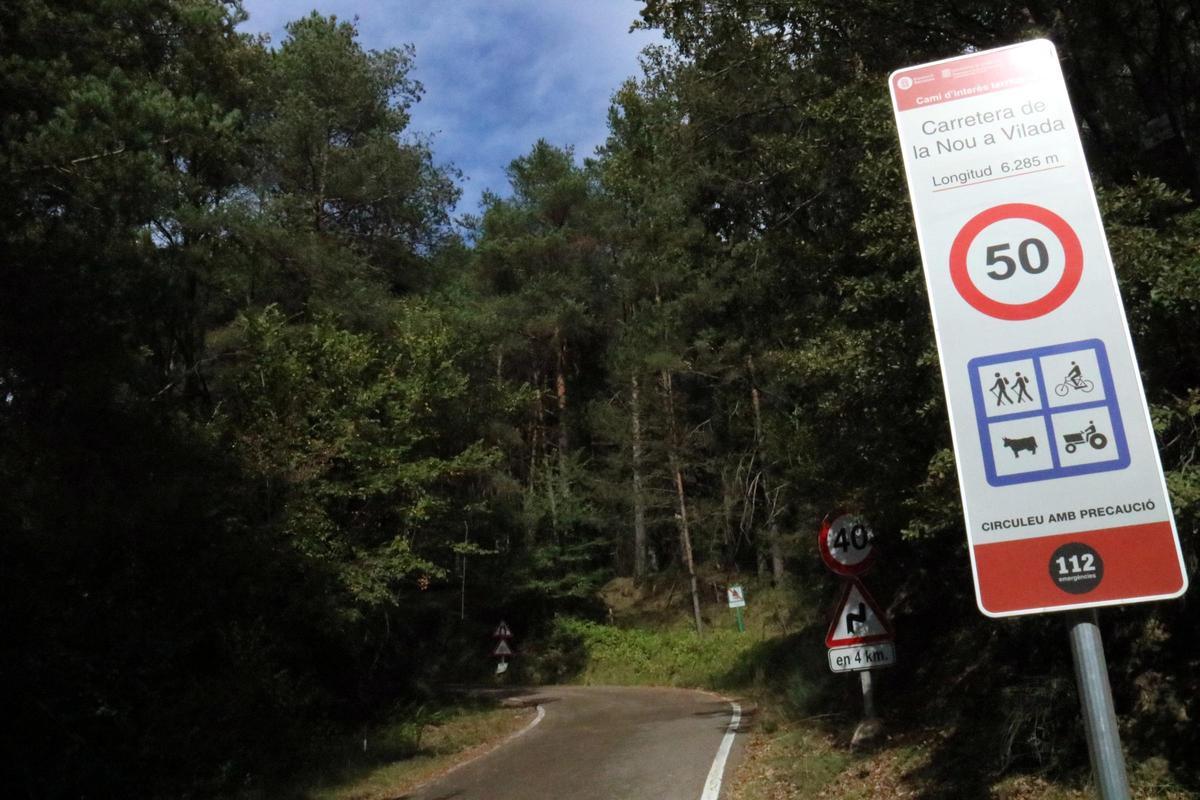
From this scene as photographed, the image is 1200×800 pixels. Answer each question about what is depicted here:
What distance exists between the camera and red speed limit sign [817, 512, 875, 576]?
8.91 m

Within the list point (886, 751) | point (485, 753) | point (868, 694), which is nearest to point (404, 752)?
point (485, 753)

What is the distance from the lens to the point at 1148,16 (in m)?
8.34

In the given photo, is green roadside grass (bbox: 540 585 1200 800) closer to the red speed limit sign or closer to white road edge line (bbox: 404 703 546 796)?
the red speed limit sign

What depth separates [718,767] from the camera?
10.1 metres

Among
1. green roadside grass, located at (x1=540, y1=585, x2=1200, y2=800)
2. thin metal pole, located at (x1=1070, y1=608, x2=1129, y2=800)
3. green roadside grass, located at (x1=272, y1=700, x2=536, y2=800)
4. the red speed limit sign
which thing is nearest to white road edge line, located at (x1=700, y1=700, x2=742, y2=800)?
green roadside grass, located at (x1=540, y1=585, x2=1200, y2=800)

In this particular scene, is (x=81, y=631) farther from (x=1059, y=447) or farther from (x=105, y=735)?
(x=1059, y=447)

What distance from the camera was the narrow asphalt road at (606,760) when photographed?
9.56m

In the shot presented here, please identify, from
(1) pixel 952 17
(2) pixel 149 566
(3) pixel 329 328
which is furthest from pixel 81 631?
(1) pixel 952 17

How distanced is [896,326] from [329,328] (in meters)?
13.6

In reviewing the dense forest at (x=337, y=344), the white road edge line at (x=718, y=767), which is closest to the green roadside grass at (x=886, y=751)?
the white road edge line at (x=718, y=767)

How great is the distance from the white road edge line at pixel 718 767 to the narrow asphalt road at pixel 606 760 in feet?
0.17

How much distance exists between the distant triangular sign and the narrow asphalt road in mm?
→ 1926

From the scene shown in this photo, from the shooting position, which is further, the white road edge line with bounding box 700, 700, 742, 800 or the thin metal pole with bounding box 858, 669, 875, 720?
the thin metal pole with bounding box 858, 669, 875, 720

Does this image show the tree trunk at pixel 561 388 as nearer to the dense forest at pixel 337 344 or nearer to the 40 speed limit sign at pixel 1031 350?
the dense forest at pixel 337 344
